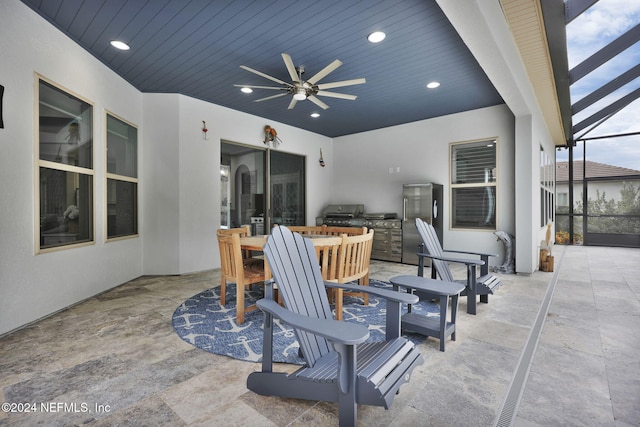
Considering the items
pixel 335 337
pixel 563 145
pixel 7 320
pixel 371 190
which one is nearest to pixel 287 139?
pixel 371 190

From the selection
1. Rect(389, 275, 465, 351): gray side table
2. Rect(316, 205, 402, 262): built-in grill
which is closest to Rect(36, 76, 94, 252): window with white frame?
Rect(389, 275, 465, 351): gray side table

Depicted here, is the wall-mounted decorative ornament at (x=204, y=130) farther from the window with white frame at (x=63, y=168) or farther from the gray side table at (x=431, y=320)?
the gray side table at (x=431, y=320)

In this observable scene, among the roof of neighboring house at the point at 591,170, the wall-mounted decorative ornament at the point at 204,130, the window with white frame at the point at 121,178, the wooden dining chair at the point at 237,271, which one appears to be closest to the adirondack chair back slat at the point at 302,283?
the wooden dining chair at the point at 237,271

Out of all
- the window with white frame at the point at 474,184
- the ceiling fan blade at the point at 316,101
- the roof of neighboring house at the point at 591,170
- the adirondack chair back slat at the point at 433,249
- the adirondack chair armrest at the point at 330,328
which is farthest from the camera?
the roof of neighboring house at the point at 591,170

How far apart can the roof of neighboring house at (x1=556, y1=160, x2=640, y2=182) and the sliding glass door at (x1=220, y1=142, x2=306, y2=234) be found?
8064mm

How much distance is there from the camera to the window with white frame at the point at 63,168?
301 centimetres

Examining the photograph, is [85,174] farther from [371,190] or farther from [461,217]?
[461,217]

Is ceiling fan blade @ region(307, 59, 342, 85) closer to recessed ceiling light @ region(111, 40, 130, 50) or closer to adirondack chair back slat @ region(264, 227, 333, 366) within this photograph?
adirondack chair back slat @ region(264, 227, 333, 366)

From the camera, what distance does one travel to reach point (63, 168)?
328 cm

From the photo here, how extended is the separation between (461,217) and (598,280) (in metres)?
2.21

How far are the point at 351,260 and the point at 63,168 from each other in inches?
131

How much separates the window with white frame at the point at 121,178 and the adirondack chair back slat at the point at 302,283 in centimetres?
342

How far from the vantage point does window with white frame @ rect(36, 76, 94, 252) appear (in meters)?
3.01

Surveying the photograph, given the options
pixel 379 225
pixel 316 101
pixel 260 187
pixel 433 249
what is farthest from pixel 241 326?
pixel 379 225
